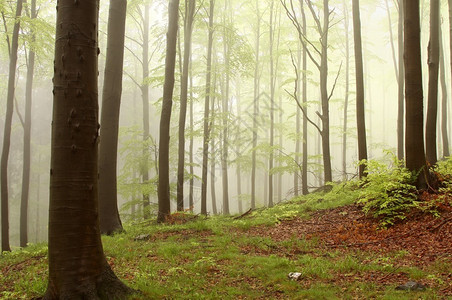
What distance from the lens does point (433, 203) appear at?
6891 mm

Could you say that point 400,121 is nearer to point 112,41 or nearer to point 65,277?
point 112,41

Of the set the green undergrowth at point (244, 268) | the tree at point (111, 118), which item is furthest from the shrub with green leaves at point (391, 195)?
the tree at point (111, 118)

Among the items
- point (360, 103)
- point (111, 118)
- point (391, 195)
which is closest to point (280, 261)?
point (391, 195)

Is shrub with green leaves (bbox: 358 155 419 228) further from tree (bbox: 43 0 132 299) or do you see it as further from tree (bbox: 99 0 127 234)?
tree (bbox: 99 0 127 234)

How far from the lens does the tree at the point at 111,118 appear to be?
329 inches

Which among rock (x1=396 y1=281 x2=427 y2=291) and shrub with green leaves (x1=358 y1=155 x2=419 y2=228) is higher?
shrub with green leaves (x1=358 y1=155 x2=419 y2=228)

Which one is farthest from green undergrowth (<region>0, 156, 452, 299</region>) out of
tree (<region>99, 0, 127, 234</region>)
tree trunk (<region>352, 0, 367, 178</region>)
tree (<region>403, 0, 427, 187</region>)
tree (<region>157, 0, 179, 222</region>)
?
tree trunk (<region>352, 0, 367, 178</region>)

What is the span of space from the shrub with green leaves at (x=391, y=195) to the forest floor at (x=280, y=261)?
253 mm

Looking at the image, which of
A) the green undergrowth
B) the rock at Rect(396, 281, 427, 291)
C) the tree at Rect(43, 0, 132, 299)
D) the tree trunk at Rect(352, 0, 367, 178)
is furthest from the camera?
the tree trunk at Rect(352, 0, 367, 178)

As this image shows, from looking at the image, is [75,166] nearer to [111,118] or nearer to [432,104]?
[111,118]

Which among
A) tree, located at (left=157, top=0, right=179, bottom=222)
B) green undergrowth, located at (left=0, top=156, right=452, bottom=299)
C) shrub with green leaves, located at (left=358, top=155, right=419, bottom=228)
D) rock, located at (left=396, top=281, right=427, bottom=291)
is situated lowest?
green undergrowth, located at (left=0, top=156, right=452, bottom=299)

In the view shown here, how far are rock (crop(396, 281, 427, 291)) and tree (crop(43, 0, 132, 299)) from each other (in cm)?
366

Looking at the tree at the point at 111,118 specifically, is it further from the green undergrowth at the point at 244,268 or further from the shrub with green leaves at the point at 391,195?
the shrub with green leaves at the point at 391,195

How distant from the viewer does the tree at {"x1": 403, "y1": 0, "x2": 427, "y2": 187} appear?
24.3 feet
